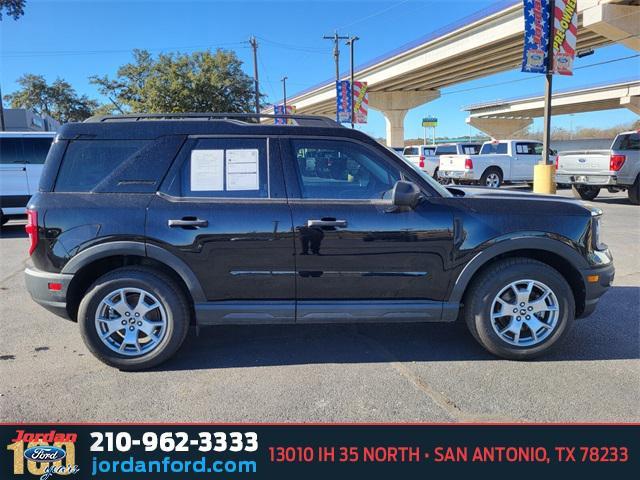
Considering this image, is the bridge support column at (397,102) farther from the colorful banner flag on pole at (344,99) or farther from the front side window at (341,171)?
the front side window at (341,171)

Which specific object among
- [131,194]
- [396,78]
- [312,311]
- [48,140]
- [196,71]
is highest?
[396,78]

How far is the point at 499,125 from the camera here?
260 ft

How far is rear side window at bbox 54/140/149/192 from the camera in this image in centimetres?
346

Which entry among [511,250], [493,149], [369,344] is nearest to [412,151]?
[493,149]

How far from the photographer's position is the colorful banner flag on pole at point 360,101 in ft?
90.8

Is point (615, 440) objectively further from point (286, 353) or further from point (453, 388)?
point (286, 353)

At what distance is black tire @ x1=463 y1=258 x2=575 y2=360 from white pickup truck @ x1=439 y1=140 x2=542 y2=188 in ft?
49.5

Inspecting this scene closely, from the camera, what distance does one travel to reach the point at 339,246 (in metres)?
3.44

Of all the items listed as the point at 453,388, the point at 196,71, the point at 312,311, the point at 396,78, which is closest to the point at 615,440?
the point at 453,388

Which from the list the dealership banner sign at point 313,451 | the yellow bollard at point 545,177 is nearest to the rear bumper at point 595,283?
the dealership banner sign at point 313,451

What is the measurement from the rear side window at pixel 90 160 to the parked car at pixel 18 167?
7.96m

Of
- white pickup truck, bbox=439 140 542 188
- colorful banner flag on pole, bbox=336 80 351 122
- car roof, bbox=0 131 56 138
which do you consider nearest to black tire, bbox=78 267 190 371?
car roof, bbox=0 131 56 138

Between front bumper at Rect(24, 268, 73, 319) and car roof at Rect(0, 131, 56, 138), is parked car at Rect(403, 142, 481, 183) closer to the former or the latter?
car roof at Rect(0, 131, 56, 138)

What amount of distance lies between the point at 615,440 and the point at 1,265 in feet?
27.3
